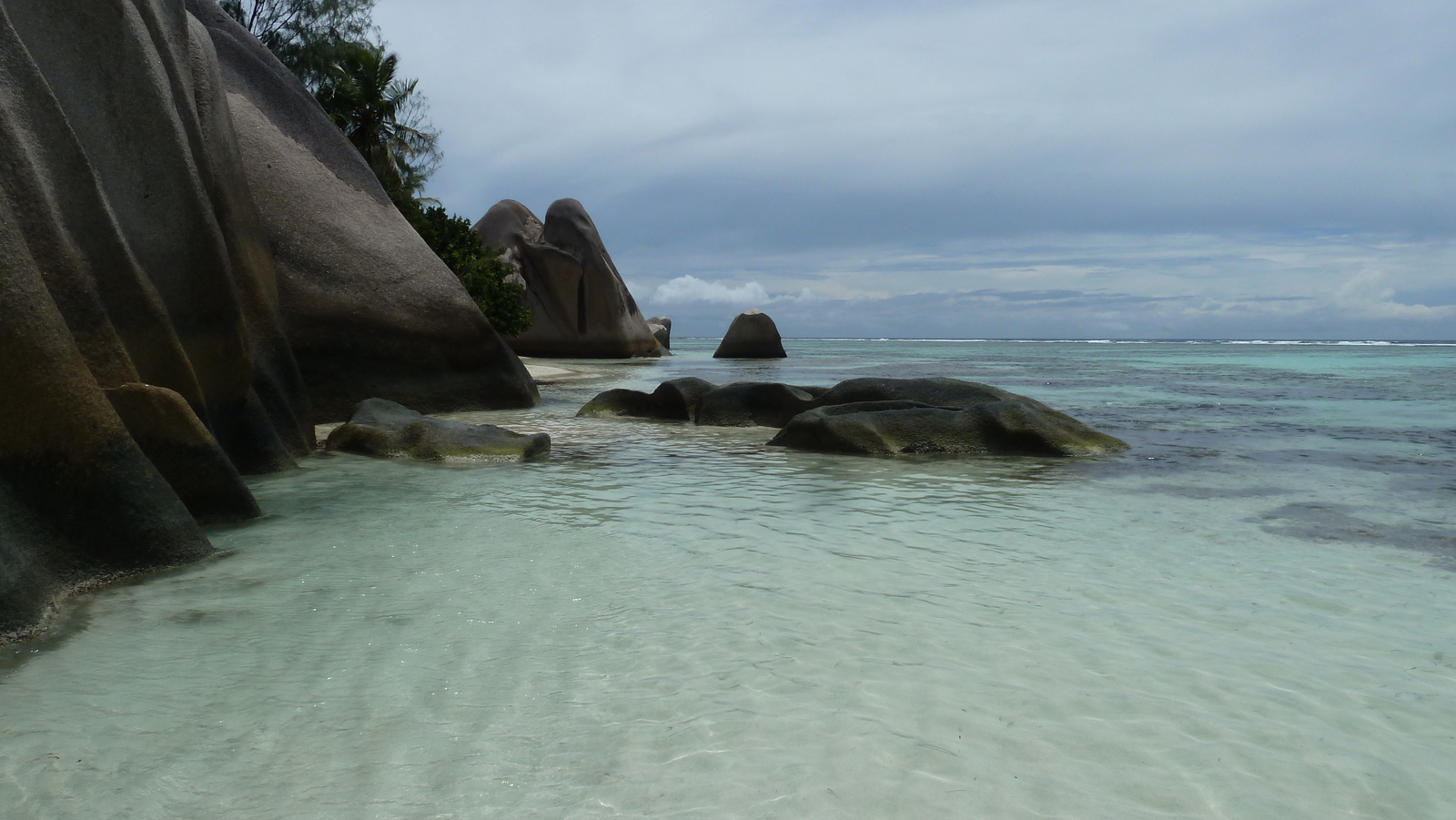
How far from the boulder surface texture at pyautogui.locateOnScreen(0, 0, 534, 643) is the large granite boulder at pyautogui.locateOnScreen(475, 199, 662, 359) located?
25662mm

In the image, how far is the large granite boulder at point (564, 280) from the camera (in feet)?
121

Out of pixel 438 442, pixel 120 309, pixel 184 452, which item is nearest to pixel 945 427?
pixel 438 442

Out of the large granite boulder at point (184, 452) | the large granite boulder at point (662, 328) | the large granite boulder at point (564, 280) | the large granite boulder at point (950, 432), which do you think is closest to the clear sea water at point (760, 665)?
the large granite boulder at point (184, 452)

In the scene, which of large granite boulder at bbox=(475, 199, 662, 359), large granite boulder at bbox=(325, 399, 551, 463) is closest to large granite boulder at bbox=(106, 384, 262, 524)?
large granite boulder at bbox=(325, 399, 551, 463)

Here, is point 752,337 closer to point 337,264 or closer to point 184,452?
point 337,264

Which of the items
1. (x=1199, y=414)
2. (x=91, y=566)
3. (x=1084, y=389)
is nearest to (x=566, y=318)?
(x=1084, y=389)

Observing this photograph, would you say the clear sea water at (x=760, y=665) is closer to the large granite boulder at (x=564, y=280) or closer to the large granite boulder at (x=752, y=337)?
the large granite boulder at (x=564, y=280)

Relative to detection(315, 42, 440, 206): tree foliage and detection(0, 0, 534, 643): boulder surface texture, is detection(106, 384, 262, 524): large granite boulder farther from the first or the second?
detection(315, 42, 440, 206): tree foliage

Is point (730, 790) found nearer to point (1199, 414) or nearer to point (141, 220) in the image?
point (141, 220)

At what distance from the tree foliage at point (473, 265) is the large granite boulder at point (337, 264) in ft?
29.8

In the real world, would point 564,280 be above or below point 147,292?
above

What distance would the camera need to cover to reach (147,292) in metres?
5.54

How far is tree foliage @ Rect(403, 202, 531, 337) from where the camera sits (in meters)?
21.7

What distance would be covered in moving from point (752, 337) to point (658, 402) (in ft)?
91.8
